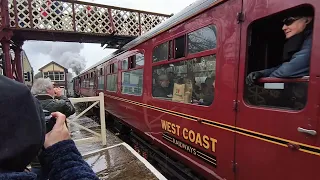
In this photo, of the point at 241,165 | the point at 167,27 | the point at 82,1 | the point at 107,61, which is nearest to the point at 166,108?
the point at 167,27

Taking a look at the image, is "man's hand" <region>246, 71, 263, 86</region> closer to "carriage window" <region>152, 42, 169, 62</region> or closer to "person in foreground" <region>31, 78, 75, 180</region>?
"carriage window" <region>152, 42, 169, 62</region>

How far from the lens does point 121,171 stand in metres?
3.24

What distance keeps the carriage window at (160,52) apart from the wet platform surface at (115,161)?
171 cm

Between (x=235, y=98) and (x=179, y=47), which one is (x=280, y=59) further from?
(x=179, y=47)

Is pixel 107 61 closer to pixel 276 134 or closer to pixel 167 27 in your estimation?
pixel 167 27

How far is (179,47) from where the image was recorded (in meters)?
3.27

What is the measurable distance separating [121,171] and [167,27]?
7.76 ft

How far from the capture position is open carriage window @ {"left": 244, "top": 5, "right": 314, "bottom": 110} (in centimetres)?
176

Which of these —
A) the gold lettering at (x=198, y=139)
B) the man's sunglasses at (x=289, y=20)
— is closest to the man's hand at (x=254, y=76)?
the man's sunglasses at (x=289, y=20)

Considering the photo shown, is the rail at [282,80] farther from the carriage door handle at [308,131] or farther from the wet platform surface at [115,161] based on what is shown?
the wet platform surface at [115,161]

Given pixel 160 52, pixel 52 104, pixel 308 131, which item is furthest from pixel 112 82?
pixel 308 131

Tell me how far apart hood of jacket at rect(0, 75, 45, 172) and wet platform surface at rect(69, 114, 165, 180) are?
2.42 m

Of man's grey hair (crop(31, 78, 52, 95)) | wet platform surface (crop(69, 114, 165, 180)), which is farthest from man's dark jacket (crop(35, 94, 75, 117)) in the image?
wet platform surface (crop(69, 114, 165, 180))

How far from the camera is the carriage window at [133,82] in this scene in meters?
4.81
